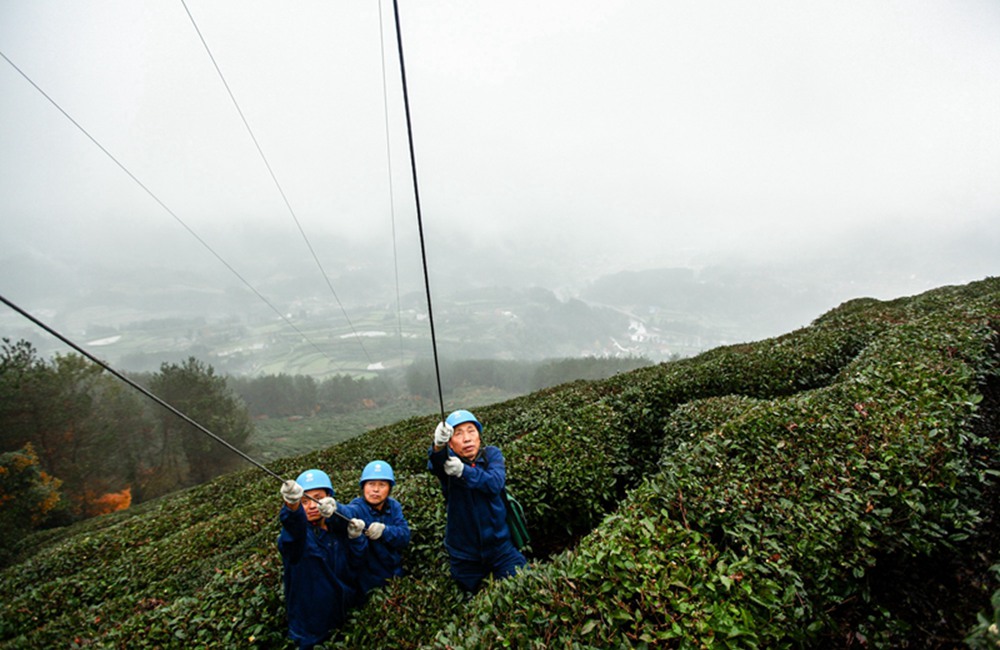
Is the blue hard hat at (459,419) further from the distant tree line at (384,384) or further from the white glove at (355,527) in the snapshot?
the distant tree line at (384,384)

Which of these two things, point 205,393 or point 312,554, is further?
point 205,393

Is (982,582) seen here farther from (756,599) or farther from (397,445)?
(397,445)

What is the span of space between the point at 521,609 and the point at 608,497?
172 inches

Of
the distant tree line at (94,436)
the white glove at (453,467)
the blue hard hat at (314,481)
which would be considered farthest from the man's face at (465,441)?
the distant tree line at (94,436)

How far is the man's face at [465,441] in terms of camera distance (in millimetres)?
4887

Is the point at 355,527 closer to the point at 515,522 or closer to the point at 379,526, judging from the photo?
the point at 379,526

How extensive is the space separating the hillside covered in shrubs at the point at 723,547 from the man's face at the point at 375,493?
3.14 feet

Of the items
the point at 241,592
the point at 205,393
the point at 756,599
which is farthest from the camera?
the point at 205,393

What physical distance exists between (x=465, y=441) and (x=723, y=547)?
306 centimetres

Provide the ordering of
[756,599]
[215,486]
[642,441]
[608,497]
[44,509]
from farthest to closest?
[44,509]
[215,486]
[642,441]
[608,497]
[756,599]

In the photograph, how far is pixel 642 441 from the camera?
34.0 feet

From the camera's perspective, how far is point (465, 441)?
4887 millimetres

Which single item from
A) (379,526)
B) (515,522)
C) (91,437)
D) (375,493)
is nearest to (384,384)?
(91,437)

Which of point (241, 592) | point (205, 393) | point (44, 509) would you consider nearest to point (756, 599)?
point (241, 592)
